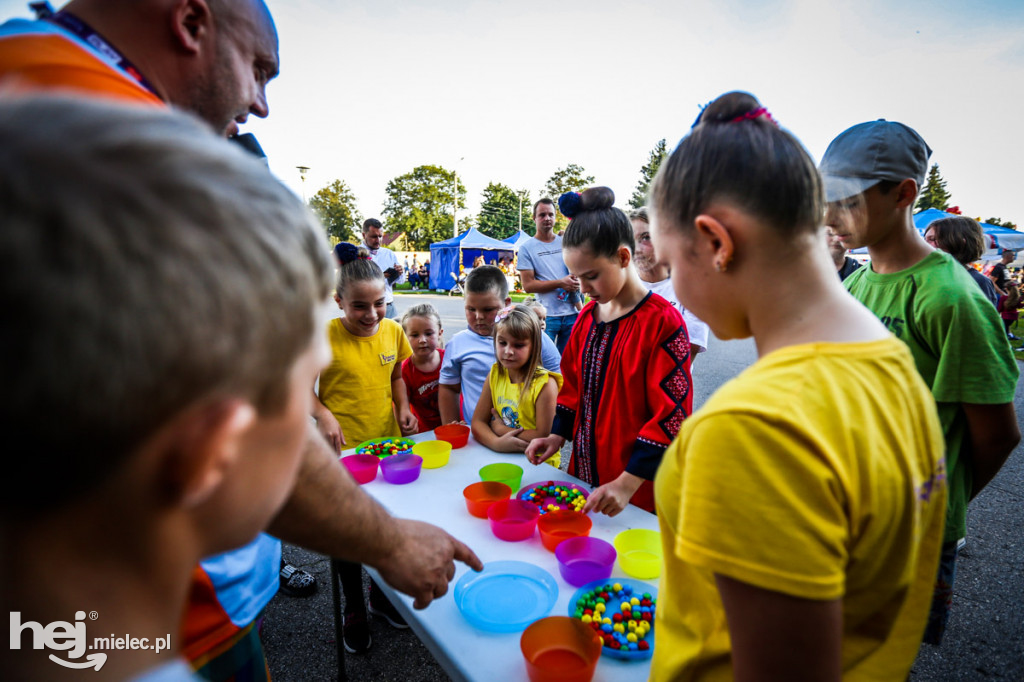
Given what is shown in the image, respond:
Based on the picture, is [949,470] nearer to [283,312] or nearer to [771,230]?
[771,230]

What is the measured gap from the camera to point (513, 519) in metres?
1.64

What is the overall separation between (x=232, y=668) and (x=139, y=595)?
95 cm

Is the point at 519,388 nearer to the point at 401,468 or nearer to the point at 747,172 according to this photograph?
the point at 401,468

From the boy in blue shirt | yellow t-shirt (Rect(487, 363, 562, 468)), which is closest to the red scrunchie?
yellow t-shirt (Rect(487, 363, 562, 468))

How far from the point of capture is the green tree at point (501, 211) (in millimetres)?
49688

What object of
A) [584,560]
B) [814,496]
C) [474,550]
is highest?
[814,496]

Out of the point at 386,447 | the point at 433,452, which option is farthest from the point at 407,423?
the point at 433,452

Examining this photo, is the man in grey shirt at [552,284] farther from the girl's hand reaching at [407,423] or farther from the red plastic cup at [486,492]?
the red plastic cup at [486,492]

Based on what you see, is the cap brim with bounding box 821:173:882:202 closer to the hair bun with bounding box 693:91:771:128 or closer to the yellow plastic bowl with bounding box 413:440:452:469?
the hair bun with bounding box 693:91:771:128

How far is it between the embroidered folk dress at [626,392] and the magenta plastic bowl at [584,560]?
376 mm

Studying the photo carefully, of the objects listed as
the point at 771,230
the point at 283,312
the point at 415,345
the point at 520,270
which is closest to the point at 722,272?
the point at 771,230

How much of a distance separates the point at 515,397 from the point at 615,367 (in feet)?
2.89

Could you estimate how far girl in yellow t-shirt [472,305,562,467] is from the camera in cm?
273

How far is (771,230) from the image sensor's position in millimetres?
784
